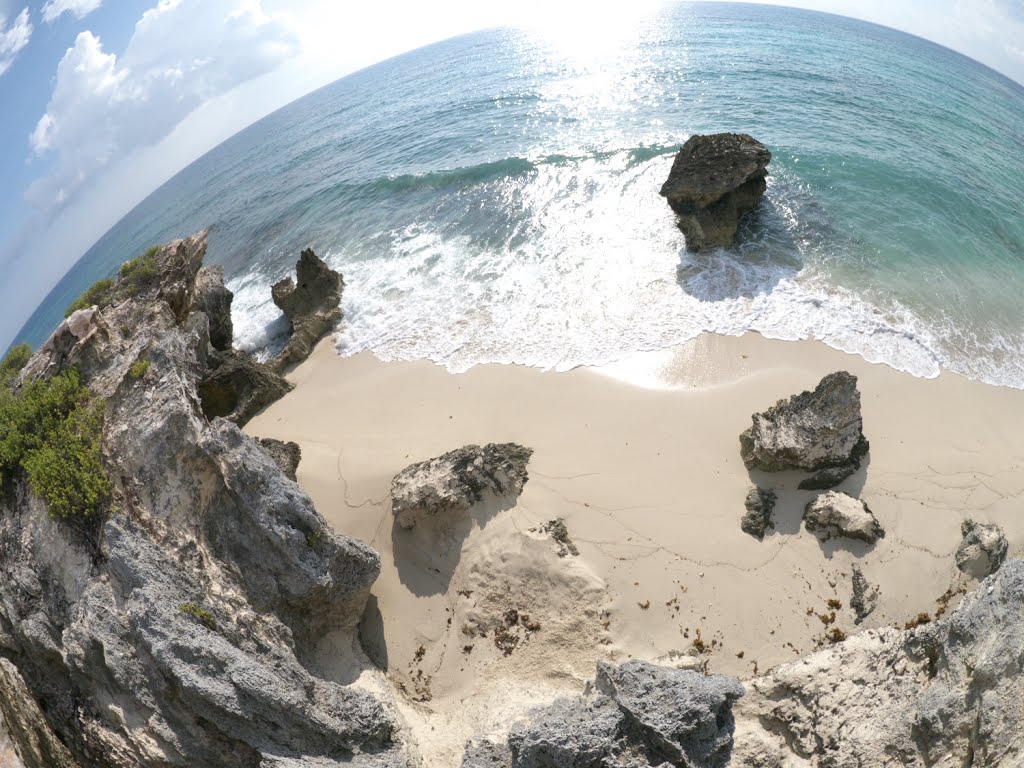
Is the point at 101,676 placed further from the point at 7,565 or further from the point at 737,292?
the point at 737,292

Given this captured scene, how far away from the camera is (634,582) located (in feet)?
29.9

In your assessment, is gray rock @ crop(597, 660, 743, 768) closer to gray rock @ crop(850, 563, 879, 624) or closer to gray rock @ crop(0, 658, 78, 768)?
gray rock @ crop(850, 563, 879, 624)

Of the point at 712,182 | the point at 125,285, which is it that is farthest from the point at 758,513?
the point at 125,285

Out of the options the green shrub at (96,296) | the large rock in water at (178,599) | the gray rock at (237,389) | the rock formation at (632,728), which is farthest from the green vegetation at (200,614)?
the gray rock at (237,389)

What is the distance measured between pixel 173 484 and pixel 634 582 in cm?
733

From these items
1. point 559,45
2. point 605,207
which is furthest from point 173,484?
point 559,45

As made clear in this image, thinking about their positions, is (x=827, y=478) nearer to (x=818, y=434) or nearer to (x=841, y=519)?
(x=818, y=434)

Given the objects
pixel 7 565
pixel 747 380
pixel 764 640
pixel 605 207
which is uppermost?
pixel 605 207

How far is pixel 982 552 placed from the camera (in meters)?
8.98

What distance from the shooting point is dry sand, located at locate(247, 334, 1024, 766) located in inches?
333

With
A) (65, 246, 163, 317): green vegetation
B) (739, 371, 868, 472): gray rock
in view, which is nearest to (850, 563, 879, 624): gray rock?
(739, 371, 868, 472): gray rock

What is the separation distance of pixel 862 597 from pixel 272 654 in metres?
9.00

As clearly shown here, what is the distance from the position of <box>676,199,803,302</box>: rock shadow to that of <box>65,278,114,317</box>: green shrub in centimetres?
1497

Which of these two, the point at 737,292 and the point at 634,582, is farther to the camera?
the point at 737,292
